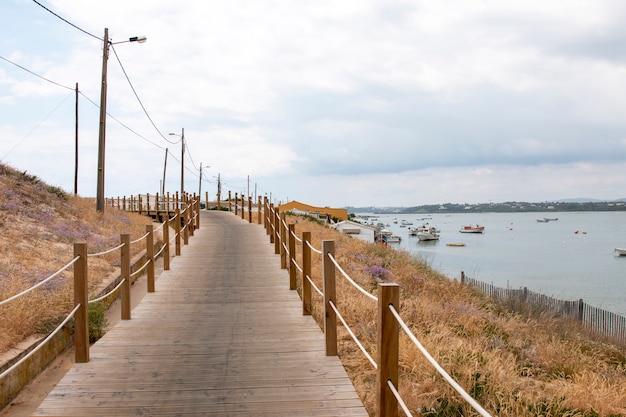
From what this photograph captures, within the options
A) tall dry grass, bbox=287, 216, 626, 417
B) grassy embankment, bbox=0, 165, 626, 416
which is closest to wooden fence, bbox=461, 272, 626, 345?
grassy embankment, bbox=0, 165, 626, 416

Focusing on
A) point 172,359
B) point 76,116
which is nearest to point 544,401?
point 172,359

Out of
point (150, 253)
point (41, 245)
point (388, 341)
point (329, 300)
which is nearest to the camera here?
point (388, 341)

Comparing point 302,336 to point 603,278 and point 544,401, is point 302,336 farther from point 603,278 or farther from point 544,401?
point 603,278

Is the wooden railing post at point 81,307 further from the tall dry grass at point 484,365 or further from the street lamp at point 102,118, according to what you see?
the street lamp at point 102,118

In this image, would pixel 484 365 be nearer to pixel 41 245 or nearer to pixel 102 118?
pixel 41 245

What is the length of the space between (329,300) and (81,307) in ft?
9.15

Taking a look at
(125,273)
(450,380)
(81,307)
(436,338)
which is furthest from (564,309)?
(450,380)

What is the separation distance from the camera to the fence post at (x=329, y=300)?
6246 millimetres

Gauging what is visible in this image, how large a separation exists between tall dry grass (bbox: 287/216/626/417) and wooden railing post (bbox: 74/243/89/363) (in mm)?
2943

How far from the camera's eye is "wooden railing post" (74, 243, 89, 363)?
5.99m

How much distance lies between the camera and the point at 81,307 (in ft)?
20.1

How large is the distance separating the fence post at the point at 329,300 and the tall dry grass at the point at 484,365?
0.41 m

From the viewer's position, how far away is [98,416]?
452cm

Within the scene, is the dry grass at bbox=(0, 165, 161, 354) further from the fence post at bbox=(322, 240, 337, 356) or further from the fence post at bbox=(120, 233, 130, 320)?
the fence post at bbox=(322, 240, 337, 356)
